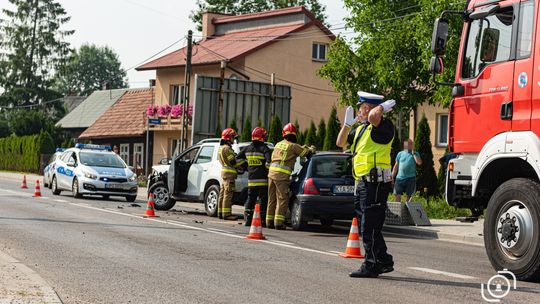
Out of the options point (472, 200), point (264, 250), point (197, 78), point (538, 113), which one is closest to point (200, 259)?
point (264, 250)

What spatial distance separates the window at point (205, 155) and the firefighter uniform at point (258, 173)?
372 centimetres

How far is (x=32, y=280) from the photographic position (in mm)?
9008

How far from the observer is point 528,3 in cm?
1038

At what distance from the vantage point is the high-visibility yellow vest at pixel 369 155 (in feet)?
32.6

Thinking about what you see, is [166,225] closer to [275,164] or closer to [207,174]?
[275,164]

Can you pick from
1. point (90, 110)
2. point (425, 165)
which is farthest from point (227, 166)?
point (90, 110)

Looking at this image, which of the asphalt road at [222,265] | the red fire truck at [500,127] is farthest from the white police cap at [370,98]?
the asphalt road at [222,265]

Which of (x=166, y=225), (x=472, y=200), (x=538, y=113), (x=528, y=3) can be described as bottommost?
(x=166, y=225)

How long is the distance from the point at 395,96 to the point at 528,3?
25257mm

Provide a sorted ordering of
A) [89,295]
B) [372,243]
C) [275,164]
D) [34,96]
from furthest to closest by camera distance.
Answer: [34,96], [275,164], [372,243], [89,295]

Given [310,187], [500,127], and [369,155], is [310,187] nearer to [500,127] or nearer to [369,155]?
[500,127]

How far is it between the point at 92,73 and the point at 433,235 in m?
114

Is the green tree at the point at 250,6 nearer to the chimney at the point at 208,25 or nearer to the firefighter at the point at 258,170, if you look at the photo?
the chimney at the point at 208,25

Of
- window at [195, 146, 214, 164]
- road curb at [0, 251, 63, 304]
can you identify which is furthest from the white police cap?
window at [195, 146, 214, 164]
